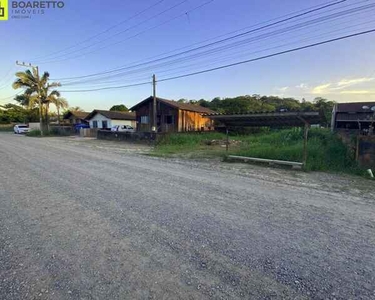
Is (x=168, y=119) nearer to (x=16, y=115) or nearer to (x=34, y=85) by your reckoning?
(x=34, y=85)

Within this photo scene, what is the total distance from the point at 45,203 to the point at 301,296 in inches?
174

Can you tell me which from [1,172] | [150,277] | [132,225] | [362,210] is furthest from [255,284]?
[1,172]

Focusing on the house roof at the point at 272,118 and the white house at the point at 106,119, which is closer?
the house roof at the point at 272,118

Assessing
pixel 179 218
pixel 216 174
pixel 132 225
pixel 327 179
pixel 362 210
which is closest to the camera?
pixel 132 225

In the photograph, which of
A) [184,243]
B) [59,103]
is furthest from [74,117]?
[184,243]

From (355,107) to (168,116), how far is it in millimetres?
22865

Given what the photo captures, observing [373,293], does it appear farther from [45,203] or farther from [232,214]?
[45,203]

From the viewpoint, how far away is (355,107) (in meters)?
26.1

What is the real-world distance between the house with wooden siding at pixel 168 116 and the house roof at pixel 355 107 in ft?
58.2

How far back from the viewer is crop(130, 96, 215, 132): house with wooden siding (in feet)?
87.2

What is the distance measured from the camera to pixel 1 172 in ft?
22.5

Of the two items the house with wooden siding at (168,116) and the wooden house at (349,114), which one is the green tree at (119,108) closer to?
the house with wooden siding at (168,116)

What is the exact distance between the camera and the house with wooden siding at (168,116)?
87.2ft

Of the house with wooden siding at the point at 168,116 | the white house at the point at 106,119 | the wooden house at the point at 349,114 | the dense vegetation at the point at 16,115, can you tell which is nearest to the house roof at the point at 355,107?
the wooden house at the point at 349,114
